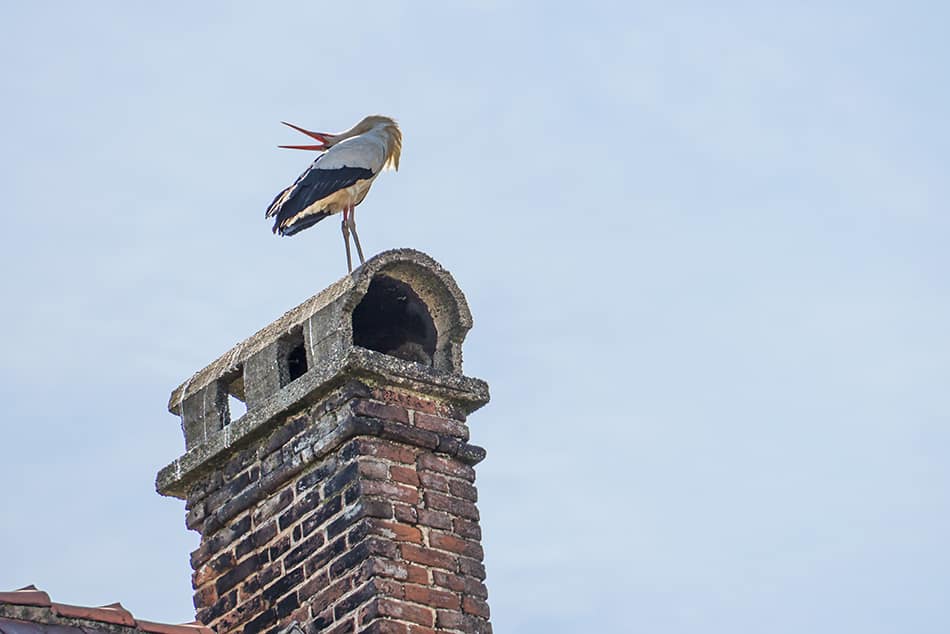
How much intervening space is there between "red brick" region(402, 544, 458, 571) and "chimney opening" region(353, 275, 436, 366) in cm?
83

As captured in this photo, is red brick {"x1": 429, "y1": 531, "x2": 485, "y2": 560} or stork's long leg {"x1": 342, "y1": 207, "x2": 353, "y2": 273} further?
stork's long leg {"x1": 342, "y1": 207, "x2": 353, "y2": 273}

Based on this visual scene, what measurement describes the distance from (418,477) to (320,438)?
1.12 feet

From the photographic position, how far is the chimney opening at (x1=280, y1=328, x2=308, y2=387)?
566 cm

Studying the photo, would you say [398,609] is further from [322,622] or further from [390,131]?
[390,131]

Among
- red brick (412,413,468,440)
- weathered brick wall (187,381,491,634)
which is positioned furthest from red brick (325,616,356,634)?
red brick (412,413,468,440)

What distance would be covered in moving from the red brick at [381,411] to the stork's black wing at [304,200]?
1.84 meters

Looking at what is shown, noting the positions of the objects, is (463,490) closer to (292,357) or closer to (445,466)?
(445,466)

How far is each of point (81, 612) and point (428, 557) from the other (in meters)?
1.11

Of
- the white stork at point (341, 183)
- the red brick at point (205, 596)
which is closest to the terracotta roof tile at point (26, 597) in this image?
the red brick at point (205, 596)

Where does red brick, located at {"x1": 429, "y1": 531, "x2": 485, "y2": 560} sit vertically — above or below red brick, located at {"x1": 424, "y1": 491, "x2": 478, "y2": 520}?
below

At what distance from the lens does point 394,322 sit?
5.90m

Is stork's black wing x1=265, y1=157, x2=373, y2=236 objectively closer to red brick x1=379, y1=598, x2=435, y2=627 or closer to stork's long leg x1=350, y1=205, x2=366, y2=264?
stork's long leg x1=350, y1=205, x2=366, y2=264

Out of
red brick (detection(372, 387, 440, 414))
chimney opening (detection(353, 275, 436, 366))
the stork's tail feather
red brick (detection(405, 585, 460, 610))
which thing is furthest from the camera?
the stork's tail feather

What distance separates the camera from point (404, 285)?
227 inches
